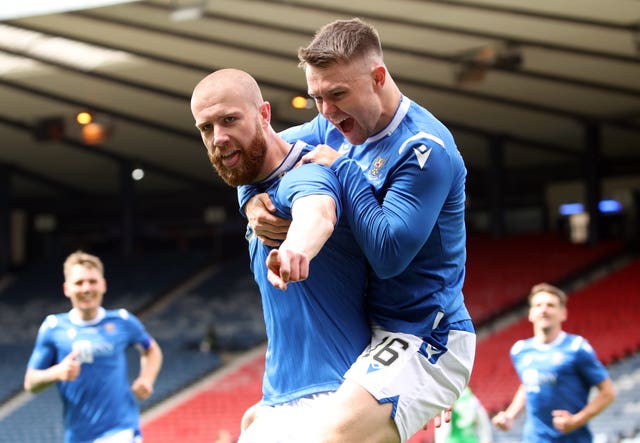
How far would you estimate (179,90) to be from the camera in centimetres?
2155

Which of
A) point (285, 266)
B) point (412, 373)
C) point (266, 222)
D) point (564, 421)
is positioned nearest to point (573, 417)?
point (564, 421)

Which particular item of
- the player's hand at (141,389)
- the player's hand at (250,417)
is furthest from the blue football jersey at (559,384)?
the player's hand at (250,417)

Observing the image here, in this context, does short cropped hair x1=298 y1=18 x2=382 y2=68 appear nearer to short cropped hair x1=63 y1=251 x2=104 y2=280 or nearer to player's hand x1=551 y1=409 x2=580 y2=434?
player's hand x1=551 y1=409 x2=580 y2=434

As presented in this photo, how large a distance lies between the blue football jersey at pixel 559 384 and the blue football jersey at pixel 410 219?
3624 millimetres

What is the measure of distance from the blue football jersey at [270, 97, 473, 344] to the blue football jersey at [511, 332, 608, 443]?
3624mm

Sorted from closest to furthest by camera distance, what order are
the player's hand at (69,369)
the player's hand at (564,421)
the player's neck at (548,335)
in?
1. the player's hand at (69,369)
2. the player's hand at (564,421)
3. the player's neck at (548,335)

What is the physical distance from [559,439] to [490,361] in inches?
465

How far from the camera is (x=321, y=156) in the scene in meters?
3.12

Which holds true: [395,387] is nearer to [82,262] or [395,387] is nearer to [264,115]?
[264,115]

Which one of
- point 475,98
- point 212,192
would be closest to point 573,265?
point 475,98

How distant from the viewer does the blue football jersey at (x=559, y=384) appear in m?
6.69

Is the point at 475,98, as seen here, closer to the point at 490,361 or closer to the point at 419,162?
the point at 490,361

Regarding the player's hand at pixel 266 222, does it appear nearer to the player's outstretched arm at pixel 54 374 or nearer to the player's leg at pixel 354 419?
the player's leg at pixel 354 419

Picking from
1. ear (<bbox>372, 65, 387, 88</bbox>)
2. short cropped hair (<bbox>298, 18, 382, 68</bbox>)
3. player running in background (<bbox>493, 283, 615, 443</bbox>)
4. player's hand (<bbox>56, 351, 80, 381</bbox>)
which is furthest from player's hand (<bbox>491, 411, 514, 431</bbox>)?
short cropped hair (<bbox>298, 18, 382, 68</bbox>)
